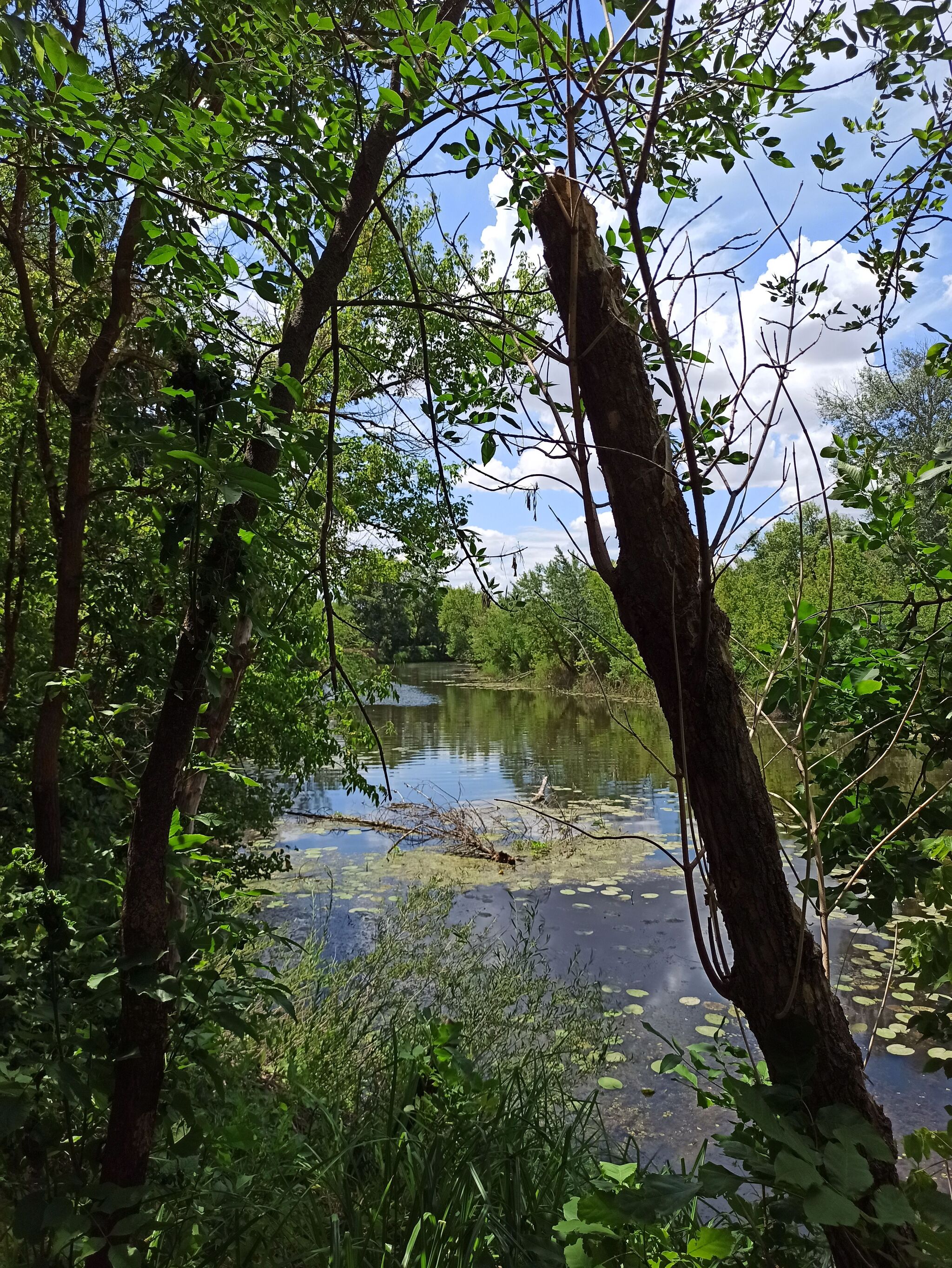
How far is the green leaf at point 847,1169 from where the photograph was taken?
913 mm

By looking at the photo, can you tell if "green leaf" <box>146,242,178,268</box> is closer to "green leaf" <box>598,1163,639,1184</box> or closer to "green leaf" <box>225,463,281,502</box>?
"green leaf" <box>225,463,281,502</box>

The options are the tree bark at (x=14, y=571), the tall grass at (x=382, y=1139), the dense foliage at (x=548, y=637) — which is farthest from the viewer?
the dense foliage at (x=548, y=637)

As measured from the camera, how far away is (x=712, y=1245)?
1.09 m

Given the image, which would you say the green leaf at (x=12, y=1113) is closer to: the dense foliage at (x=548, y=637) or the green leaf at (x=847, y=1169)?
the green leaf at (x=847, y=1169)

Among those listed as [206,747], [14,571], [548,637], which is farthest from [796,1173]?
[548,637]

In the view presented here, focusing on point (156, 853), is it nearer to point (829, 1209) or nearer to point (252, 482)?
point (252, 482)

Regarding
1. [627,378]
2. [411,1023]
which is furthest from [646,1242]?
[411,1023]

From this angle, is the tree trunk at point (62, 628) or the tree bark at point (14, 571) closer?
the tree trunk at point (62, 628)

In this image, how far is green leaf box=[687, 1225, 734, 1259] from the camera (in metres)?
1.07

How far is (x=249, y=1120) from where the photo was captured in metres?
2.29

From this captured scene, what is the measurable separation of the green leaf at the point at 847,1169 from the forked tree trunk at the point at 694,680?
15cm

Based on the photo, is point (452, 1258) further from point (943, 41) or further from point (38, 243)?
point (38, 243)

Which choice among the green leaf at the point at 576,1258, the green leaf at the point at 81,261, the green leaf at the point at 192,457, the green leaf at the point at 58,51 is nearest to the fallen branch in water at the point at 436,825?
the green leaf at the point at 576,1258

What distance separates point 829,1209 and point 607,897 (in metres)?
5.84
